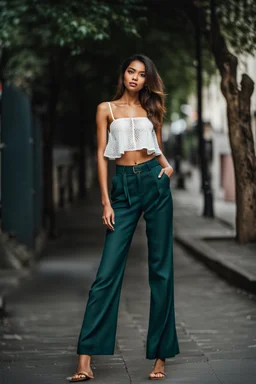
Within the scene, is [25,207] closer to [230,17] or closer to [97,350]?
[230,17]

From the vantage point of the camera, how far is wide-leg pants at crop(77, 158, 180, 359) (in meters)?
5.98

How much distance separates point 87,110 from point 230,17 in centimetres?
2037

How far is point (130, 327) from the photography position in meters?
8.84

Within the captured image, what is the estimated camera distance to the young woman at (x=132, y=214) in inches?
235

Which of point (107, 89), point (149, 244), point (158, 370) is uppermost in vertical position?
point (107, 89)

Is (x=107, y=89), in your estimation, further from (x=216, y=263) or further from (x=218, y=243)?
(x=216, y=263)

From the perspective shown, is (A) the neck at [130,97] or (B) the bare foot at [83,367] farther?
(A) the neck at [130,97]

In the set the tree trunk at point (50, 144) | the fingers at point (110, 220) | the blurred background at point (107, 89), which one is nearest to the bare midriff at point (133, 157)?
the fingers at point (110, 220)

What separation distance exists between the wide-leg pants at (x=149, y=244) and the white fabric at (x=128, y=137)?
111 mm

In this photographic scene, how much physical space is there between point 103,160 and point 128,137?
210 mm

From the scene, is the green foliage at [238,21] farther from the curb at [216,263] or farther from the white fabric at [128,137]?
the white fabric at [128,137]

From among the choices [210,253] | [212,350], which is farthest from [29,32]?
[212,350]

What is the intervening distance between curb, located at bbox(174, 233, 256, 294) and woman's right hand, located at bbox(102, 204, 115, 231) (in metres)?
4.87

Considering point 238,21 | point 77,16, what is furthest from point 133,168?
point 238,21
